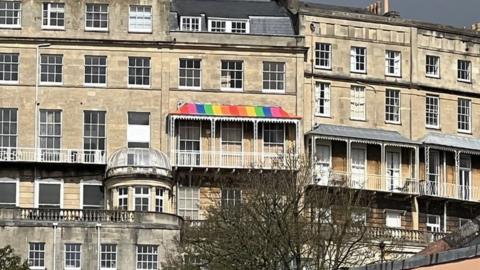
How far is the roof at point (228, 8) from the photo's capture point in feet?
290

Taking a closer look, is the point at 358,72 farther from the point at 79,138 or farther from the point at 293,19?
the point at 79,138

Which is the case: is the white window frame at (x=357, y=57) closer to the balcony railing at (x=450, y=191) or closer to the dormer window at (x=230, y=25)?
the dormer window at (x=230, y=25)

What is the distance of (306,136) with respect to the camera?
86625 mm

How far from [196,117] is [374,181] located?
409 inches

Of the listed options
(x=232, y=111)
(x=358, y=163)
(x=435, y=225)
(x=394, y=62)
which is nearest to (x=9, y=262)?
(x=232, y=111)

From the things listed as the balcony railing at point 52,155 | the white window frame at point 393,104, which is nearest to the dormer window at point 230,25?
the white window frame at point 393,104

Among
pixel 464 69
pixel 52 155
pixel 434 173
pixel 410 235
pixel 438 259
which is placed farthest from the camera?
pixel 464 69

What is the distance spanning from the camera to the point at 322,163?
87.0 meters

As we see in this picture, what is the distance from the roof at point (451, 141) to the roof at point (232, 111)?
8.93 meters

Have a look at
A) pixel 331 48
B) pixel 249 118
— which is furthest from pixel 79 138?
pixel 331 48

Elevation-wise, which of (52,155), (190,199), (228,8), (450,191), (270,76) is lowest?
(190,199)

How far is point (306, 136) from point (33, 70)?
14197 millimetres

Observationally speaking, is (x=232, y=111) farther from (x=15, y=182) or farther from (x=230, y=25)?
(x=15, y=182)

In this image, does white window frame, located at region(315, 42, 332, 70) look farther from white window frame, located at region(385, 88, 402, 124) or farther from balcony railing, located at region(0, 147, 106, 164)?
balcony railing, located at region(0, 147, 106, 164)
